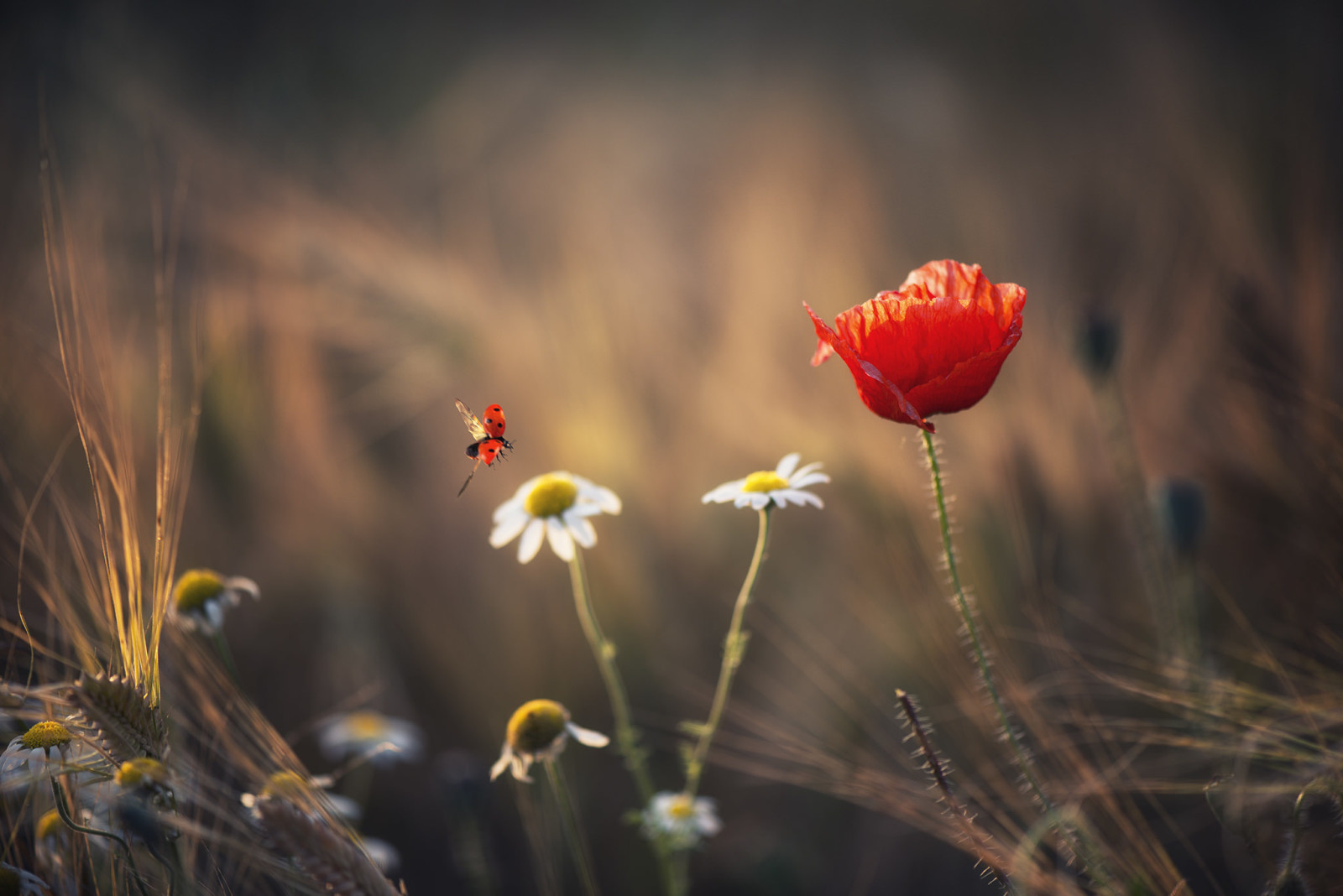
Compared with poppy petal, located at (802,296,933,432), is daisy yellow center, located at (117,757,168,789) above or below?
below

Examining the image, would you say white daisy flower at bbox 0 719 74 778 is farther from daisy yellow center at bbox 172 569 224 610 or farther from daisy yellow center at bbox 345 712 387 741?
daisy yellow center at bbox 345 712 387 741

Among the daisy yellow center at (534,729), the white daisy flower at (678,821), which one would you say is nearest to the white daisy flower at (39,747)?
the daisy yellow center at (534,729)

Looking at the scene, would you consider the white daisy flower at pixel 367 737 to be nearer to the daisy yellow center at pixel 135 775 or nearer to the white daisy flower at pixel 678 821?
the white daisy flower at pixel 678 821

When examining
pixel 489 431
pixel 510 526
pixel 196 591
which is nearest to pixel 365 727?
pixel 196 591

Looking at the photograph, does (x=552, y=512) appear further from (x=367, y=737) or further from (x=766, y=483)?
(x=367, y=737)

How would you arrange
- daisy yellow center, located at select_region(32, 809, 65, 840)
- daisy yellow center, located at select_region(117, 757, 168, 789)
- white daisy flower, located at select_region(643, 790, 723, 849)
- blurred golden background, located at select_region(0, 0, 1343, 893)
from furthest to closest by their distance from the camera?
blurred golden background, located at select_region(0, 0, 1343, 893)
white daisy flower, located at select_region(643, 790, 723, 849)
daisy yellow center, located at select_region(32, 809, 65, 840)
daisy yellow center, located at select_region(117, 757, 168, 789)

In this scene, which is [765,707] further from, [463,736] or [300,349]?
[300,349]

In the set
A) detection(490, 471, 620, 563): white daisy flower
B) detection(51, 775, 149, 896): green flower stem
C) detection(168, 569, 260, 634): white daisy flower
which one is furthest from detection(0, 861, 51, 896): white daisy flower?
detection(490, 471, 620, 563): white daisy flower
